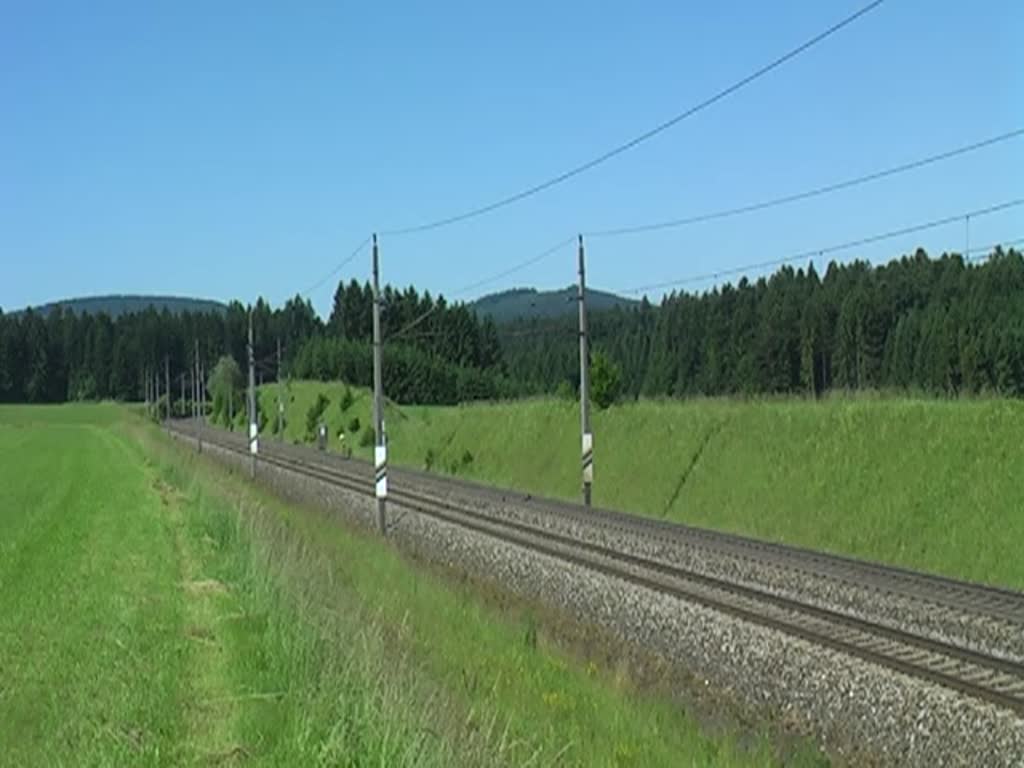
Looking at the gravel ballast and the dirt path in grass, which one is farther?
the gravel ballast

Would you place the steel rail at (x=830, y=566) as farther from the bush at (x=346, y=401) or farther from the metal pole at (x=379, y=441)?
the bush at (x=346, y=401)

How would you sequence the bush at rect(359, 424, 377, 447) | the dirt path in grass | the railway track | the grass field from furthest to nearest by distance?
1. the bush at rect(359, 424, 377, 447)
2. the grass field
3. the railway track
4. the dirt path in grass

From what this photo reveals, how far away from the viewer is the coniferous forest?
4928cm

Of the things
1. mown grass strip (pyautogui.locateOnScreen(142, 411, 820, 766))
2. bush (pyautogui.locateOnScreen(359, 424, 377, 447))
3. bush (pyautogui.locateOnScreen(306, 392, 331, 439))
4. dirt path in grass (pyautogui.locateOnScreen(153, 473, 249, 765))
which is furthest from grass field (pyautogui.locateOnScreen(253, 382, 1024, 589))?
bush (pyautogui.locateOnScreen(306, 392, 331, 439))

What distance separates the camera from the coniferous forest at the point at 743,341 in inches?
1940

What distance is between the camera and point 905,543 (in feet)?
88.7

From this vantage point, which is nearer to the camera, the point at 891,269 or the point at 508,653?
the point at 508,653

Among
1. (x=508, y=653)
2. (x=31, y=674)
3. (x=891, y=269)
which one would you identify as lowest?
(x=508, y=653)

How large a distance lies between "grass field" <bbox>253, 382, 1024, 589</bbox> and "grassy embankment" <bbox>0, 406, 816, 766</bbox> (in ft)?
26.7

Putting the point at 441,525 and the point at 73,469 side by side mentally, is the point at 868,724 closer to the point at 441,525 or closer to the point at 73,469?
the point at 441,525

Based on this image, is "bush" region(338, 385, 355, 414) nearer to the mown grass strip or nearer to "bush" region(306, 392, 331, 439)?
"bush" region(306, 392, 331, 439)

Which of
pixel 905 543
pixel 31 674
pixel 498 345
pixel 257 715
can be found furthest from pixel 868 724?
pixel 498 345

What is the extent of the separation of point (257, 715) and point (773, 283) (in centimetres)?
9212

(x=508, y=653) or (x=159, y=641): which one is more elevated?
(x=159, y=641)
